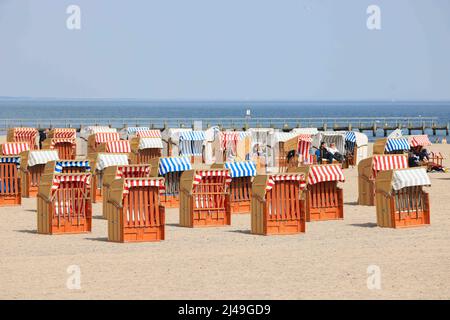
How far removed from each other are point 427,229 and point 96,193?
1027cm

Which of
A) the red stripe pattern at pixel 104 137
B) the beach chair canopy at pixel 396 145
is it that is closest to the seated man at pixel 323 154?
the beach chair canopy at pixel 396 145

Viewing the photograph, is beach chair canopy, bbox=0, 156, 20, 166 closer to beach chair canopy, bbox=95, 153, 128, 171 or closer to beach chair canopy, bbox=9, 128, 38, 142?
beach chair canopy, bbox=95, 153, 128, 171

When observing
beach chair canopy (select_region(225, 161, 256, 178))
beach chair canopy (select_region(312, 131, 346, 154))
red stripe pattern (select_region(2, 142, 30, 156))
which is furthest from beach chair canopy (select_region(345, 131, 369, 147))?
beach chair canopy (select_region(225, 161, 256, 178))

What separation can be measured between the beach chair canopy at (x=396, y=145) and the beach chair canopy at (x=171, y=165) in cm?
1502

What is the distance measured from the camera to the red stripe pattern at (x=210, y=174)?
24.5m

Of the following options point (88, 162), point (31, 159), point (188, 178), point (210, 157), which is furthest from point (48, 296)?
point (210, 157)

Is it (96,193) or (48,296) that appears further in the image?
(96,193)

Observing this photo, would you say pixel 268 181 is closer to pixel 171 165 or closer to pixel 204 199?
pixel 204 199

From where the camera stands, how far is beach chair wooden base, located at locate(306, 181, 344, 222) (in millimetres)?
25531

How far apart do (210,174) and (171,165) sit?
3563mm

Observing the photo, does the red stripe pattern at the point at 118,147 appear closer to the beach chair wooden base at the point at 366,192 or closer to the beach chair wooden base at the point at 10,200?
the beach chair wooden base at the point at 10,200

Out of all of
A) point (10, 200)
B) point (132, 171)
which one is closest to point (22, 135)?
point (10, 200)
